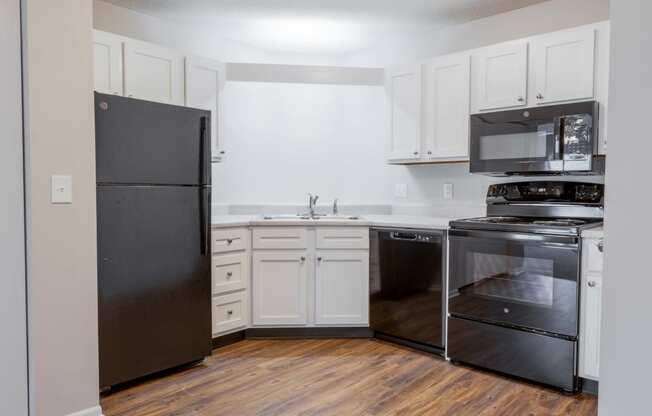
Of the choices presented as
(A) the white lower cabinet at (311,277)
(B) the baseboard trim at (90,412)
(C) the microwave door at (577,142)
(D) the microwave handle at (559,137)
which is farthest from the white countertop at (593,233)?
(B) the baseboard trim at (90,412)

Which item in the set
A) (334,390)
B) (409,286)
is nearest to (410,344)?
(409,286)

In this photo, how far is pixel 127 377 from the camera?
250 cm

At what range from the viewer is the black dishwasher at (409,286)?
9.97ft

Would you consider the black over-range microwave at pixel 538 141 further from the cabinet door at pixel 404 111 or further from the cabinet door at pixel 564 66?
the cabinet door at pixel 404 111

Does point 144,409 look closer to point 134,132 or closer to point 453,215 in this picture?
point 134,132

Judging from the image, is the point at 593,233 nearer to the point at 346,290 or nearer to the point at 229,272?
the point at 346,290

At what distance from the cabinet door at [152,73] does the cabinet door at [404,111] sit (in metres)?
1.59

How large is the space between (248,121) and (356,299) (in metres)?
1.79

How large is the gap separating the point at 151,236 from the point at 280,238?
1.02 meters

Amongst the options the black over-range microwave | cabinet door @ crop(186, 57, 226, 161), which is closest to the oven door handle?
the black over-range microwave

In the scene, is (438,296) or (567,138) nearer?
(567,138)

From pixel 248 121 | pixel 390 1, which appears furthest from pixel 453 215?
pixel 248 121

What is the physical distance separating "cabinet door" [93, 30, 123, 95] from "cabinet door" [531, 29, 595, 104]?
2.62 meters

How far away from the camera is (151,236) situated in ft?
8.45
